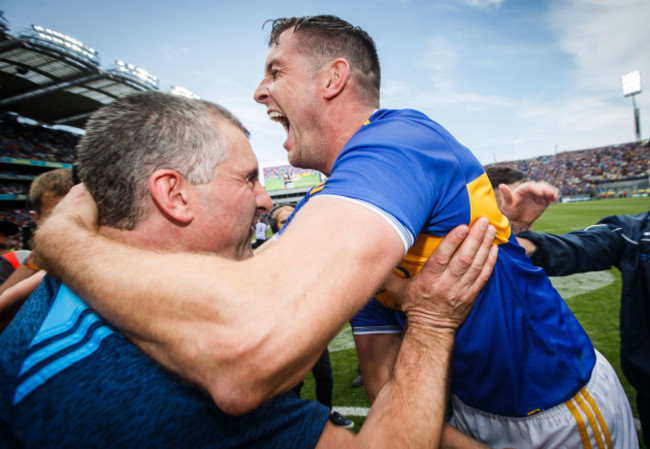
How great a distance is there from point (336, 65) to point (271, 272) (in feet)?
5.35

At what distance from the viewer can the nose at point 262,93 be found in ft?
6.77

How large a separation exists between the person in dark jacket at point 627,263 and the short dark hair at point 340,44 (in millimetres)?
1898

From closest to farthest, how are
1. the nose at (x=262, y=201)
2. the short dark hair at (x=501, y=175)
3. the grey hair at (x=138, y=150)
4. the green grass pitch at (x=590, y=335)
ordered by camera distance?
the grey hair at (x=138, y=150), the nose at (x=262, y=201), the green grass pitch at (x=590, y=335), the short dark hair at (x=501, y=175)

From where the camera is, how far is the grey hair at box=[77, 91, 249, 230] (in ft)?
4.43

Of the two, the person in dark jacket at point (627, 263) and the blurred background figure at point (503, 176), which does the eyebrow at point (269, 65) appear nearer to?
the person in dark jacket at point (627, 263)

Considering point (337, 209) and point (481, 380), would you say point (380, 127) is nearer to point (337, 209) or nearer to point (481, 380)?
point (337, 209)

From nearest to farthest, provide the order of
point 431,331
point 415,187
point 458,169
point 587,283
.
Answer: point 415,187
point 458,169
point 431,331
point 587,283

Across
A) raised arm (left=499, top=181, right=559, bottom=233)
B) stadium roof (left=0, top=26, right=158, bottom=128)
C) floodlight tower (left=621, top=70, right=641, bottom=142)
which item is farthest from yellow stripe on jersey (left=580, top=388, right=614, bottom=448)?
floodlight tower (left=621, top=70, right=641, bottom=142)

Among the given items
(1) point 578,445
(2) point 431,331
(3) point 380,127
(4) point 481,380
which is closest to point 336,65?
(3) point 380,127

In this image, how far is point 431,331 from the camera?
1310 mm

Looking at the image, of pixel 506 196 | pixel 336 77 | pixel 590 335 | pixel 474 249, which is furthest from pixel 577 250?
pixel 590 335

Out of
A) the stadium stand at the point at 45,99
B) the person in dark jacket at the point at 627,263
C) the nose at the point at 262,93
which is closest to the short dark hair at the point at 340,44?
the nose at the point at 262,93

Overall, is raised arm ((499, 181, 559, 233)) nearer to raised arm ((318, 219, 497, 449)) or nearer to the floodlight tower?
raised arm ((318, 219, 497, 449))

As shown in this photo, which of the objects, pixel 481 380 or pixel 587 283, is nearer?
pixel 481 380
